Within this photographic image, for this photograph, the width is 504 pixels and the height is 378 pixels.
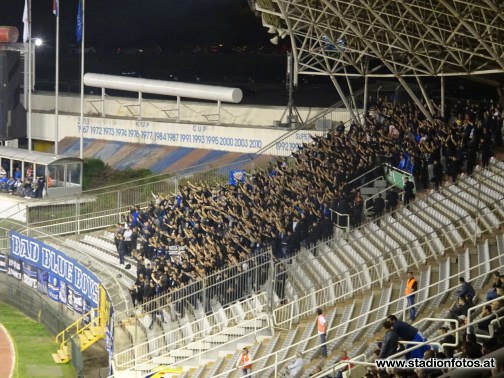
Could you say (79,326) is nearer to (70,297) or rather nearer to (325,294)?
(70,297)

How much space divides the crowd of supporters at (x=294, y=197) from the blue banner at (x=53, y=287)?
257 centimetres

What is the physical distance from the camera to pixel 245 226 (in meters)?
29.0

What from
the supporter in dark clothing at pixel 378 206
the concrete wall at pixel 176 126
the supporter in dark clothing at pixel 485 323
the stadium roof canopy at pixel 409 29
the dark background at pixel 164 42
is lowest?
the supporter in dark clothing at pixel 485 323

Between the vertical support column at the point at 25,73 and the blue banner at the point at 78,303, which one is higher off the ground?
the vertical support column at the point at 25,73

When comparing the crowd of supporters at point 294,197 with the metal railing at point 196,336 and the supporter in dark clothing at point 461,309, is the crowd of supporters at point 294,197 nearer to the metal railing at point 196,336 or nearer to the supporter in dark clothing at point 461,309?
the metal railing at point 196,336

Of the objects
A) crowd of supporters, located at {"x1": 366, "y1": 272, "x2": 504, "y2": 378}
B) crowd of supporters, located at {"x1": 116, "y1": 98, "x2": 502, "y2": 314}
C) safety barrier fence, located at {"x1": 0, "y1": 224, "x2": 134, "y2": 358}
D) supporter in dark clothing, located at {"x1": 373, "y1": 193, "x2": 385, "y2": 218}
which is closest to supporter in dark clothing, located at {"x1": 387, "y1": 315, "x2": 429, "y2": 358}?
crowd of supporters, located at {"x1": 366, "y1": 272, "x2": 504, "y2": 378}

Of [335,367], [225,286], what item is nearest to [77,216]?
[225,286]

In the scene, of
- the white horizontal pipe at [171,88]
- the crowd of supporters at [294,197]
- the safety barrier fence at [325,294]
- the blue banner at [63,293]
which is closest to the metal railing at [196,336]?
the safety barrier fence at [325,294]

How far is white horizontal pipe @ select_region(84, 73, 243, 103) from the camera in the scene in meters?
42.4

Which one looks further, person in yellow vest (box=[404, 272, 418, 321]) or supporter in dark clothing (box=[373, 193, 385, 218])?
supporter in dark clothing (box=[373, 193, 385, 218])

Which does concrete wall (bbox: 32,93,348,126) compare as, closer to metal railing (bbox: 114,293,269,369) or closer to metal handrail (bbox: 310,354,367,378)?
metal railing (bbox: 114,293,269,369)

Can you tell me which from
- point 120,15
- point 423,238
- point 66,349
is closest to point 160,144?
point 66,349

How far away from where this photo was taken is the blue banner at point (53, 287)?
35406 millimetres

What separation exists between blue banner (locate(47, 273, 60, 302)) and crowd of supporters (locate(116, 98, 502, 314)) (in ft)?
8.45
